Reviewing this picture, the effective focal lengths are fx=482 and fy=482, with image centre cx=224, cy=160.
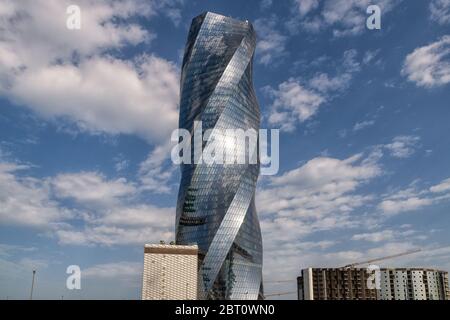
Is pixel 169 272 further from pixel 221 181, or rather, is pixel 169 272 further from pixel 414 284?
pixel 414 284

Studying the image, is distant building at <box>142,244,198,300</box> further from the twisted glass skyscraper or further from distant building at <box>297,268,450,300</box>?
distant building at <box>297,268,450,300</box>

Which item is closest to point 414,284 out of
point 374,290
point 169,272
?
point 374,290

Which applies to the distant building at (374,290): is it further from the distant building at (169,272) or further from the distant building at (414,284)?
the distant building at (169,272)

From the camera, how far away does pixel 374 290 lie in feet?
581

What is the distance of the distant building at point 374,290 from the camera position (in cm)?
17050

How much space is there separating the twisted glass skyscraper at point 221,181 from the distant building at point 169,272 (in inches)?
112

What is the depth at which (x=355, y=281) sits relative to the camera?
172 metres

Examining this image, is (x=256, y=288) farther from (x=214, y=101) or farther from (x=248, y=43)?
(x=248, y=43)

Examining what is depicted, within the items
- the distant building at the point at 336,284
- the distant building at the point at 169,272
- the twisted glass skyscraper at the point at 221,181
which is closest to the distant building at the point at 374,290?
the distant building at the point at 336,284

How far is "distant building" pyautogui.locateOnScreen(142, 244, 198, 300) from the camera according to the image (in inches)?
4719

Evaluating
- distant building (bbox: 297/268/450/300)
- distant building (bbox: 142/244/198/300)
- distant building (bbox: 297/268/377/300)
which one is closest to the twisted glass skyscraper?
distant building (bbox: 142/244/198/300)

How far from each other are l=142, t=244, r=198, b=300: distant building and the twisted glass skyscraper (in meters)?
2.84
